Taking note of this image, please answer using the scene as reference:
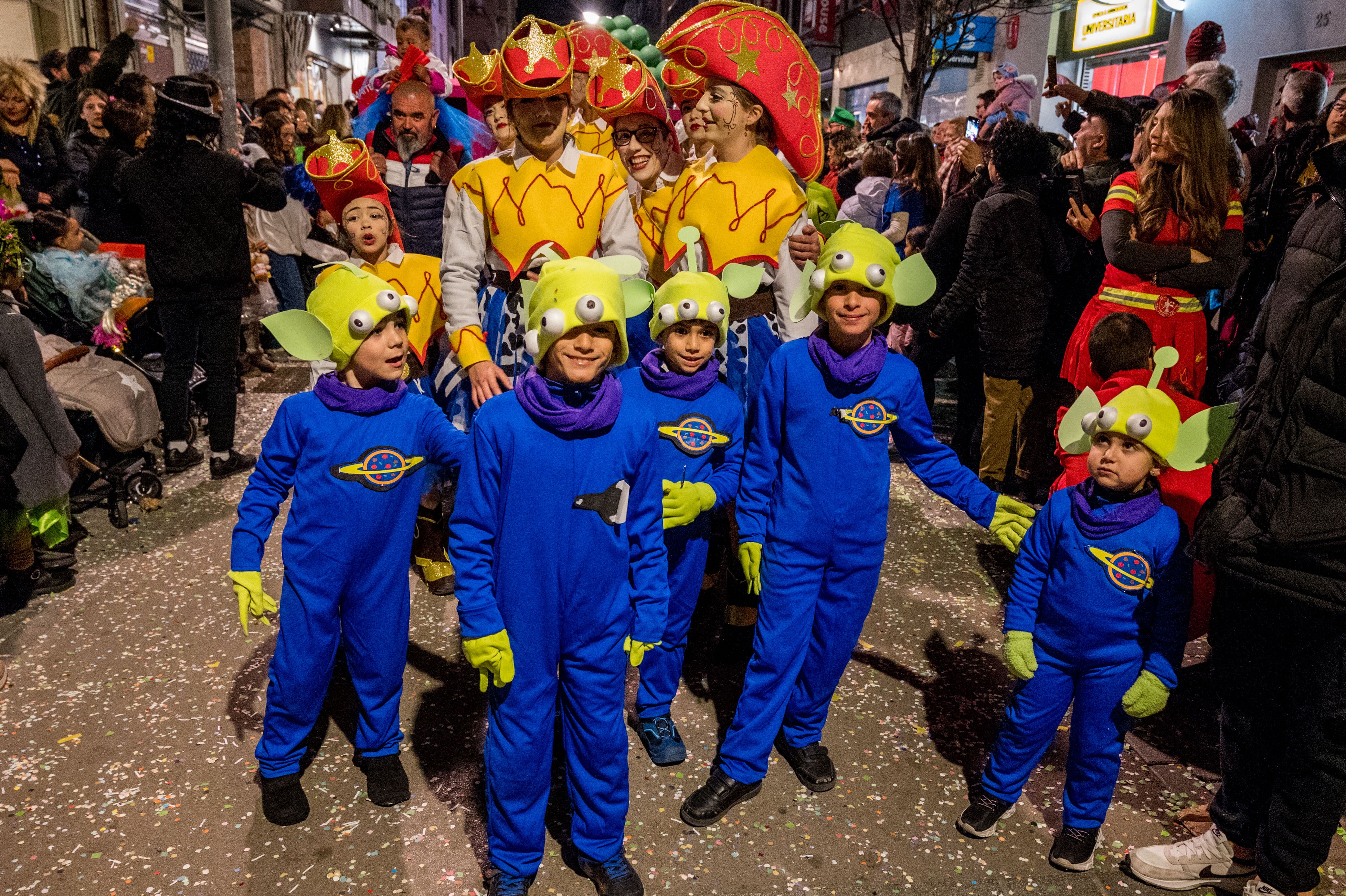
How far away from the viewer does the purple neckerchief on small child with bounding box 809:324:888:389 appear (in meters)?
2.47

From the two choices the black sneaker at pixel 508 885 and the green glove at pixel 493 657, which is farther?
the black sneaker at pixel 508 885

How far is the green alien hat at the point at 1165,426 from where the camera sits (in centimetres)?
218

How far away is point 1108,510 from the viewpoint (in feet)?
7.39

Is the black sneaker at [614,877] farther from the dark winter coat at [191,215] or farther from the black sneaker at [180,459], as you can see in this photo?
the dark winter coat at [191,215]

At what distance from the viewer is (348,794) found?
8.60 feet

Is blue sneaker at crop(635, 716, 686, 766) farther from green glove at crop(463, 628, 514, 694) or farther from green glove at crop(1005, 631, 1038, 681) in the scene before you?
green glove at crop(1005, 631, 1038, 681)

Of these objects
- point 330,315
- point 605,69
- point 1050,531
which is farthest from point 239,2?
point 1050,531

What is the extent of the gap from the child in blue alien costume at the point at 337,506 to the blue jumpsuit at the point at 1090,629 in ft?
5.38

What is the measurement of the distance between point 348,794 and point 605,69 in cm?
307

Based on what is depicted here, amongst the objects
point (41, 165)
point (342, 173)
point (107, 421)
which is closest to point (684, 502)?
point (342, 173)

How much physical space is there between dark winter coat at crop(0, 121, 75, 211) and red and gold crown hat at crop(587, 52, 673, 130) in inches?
161

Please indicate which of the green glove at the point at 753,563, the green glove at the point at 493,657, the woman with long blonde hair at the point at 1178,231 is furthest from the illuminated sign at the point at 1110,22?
the green glove at the point at 493,657

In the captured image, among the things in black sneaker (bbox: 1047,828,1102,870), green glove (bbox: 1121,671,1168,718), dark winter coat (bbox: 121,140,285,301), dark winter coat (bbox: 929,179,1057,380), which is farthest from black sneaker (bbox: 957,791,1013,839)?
dark winter coat (bbox: 121,140,285,301)

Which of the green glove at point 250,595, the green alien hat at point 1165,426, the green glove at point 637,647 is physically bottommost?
the green glove at point 637,647
